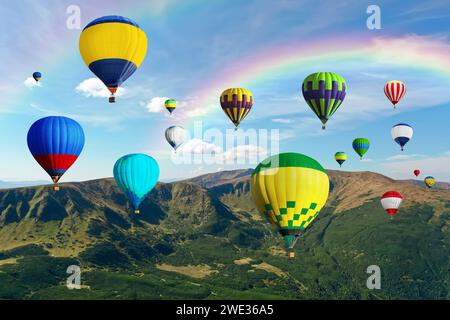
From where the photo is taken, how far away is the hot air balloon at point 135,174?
92125mm

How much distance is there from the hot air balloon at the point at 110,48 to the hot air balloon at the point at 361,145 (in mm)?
111625

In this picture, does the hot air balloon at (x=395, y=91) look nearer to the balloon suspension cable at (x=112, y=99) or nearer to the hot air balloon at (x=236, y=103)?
the hot air balloon at (x=236, y=103)

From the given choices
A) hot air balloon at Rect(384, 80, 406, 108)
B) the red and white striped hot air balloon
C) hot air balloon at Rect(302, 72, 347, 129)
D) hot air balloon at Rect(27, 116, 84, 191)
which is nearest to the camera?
hot air balloon at Rect(27, 116, 84, 191)

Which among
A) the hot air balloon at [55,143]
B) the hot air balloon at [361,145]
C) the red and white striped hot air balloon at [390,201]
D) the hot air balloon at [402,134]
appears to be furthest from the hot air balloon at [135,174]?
the red and white striped hot air balloon at [390,201]

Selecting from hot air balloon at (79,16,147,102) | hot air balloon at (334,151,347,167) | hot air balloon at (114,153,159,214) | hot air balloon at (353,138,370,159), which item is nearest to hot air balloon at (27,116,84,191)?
hot air balloon at (79,16,147,102)

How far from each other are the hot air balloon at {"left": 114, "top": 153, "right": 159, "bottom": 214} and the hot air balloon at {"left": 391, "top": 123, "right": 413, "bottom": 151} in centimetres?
8801

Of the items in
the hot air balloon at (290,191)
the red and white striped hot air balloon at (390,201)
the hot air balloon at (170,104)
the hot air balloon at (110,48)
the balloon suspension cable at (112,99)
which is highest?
the hot air balloon at (170,104)

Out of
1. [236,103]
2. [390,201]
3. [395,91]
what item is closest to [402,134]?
[395,91]

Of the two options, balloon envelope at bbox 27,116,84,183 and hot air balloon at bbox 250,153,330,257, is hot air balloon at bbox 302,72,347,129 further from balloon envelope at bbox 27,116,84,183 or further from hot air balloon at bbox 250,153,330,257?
balloon envelope at bbox 27,116,84,183

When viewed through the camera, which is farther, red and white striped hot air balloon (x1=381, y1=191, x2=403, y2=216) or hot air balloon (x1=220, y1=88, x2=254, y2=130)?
red and white striped hot air balloon (x1=381, y1=191, x2=403, y2=216)

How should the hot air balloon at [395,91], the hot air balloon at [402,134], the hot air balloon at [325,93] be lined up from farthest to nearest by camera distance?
the hot air balloon at [402,134], the hot air balloon at [395,91], the hot air balloon at [325,93]

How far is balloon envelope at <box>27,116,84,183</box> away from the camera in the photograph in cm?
7169
